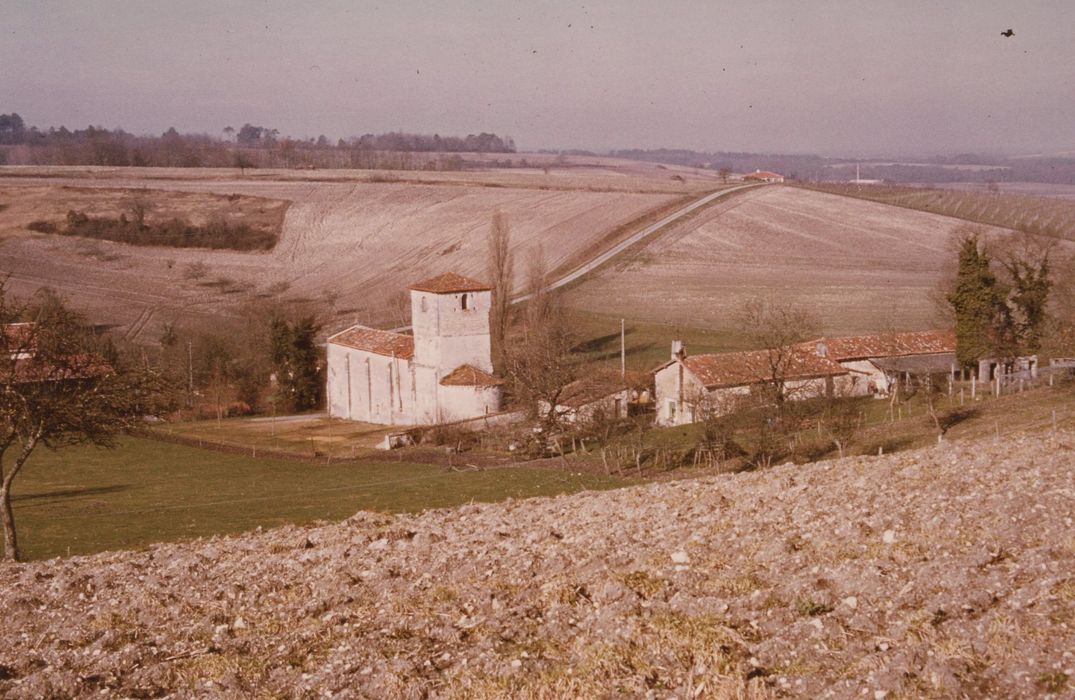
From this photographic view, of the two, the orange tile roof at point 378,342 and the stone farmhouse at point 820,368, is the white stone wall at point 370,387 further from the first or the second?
the stone farmhouse at point 820,368

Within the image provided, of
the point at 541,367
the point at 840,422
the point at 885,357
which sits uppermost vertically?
the point at 840,422

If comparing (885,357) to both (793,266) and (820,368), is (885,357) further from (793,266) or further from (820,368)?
(793,266)

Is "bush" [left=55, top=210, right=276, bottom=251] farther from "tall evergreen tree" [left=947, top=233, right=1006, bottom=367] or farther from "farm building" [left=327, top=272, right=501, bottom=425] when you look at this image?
"tall evergreen tree" [left=947, top=233, right=1006, bottom=367]

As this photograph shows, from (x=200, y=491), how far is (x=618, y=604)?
28.8 m

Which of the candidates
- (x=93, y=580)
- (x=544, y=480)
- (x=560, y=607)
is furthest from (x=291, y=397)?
(x=560, y=607)

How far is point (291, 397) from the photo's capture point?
6562cm

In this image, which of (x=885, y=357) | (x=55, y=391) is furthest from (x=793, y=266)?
(x=55, y=391)

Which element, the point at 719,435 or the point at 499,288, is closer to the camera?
the point at 719,435

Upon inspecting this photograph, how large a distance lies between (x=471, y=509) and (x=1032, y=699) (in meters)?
12.6

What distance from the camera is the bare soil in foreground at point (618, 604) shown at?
9445 millimetres

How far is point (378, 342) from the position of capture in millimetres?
61844

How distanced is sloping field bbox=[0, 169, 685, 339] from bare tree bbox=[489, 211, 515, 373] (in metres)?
17.2

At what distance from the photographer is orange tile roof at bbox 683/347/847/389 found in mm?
47562

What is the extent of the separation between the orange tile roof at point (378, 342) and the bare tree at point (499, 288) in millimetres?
5533
